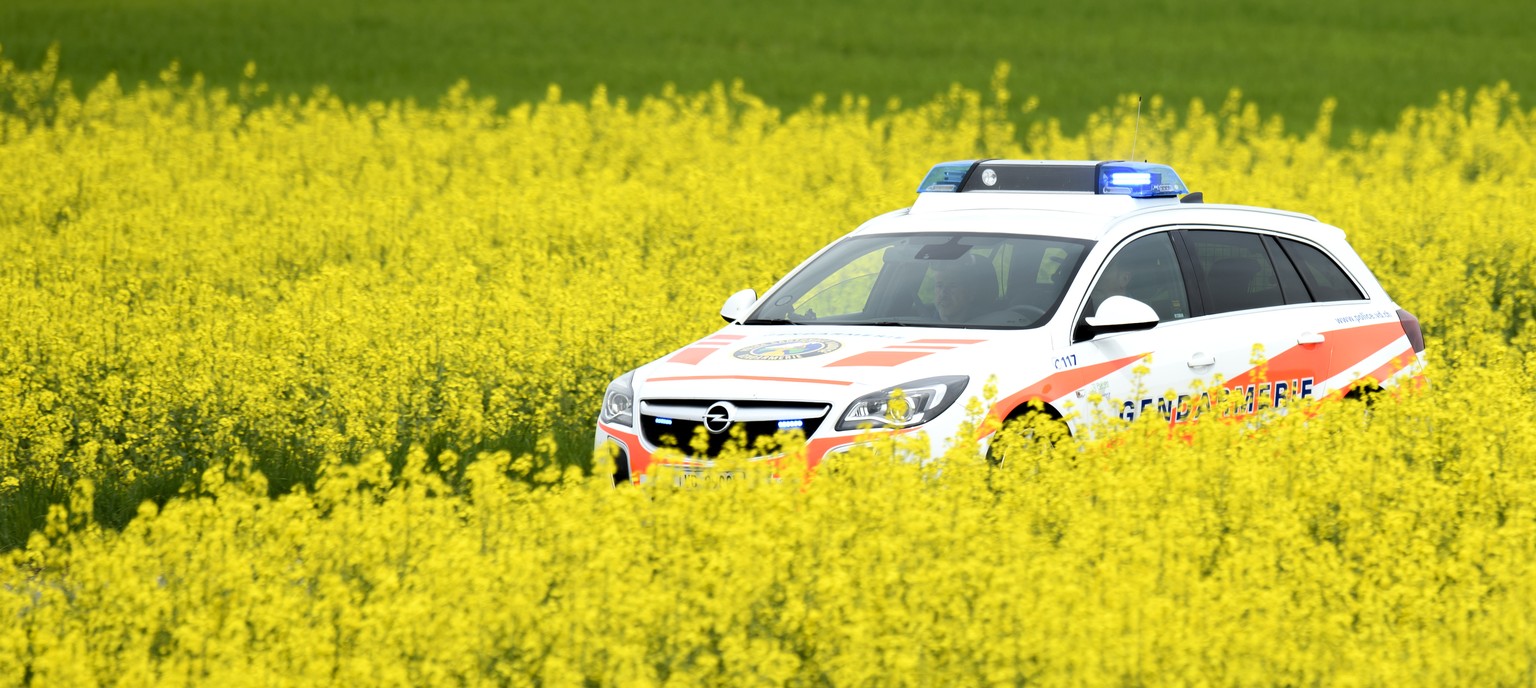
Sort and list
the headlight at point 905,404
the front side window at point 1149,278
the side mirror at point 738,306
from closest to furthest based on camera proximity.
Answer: the headlight at point 905,404
the front side window at point 1149,278
the side mirror at point 738,306

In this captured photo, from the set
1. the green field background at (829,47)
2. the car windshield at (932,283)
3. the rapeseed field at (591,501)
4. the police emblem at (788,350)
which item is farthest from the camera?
the green field background at (829,47)

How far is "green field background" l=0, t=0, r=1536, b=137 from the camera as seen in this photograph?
31.2m

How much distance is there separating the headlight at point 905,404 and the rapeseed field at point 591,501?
28 centimetres

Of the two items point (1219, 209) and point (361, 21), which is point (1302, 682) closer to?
point (1219, 209)

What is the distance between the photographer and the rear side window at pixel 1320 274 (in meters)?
8.69

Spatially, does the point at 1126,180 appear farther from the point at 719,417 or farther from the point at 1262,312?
the point at 719,417

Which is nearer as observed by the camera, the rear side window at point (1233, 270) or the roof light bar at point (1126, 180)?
the rear side window at point (1233, 270)

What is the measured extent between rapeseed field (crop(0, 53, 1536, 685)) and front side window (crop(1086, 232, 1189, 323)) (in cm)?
78

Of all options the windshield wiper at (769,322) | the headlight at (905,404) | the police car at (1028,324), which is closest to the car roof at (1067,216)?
the police car at (1028,324)

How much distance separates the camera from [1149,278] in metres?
8.05

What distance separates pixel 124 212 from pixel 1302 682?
1304 cm

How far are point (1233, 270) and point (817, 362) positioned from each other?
2.39 m

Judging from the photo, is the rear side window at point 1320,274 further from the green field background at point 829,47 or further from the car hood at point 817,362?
the green field background at point 829,47

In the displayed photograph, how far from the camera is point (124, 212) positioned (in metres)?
15.6
